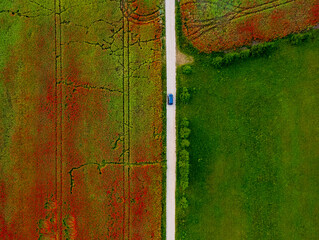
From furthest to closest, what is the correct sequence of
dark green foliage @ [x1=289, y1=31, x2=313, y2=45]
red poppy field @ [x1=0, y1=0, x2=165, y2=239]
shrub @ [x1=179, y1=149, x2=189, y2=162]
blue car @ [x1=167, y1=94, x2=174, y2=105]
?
red poppy field @ [x1=0, y1=0, x2=165, y2=239] < blue car @ [x1=167, y1=94, x2=174, y2=105] < shrub @ [x1=179, y1=149, x2=189, y2=162] < dark green foliage @ [x1=289, y1=31, x2=313, y2=45]

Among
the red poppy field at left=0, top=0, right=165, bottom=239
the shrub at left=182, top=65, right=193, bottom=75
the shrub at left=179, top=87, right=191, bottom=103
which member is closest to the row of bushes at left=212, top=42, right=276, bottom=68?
the shrub at left=182, top=65, right=193, bottom=75

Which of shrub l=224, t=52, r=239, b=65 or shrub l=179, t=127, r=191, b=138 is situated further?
shrub l=179, t=127, r=191, b=138

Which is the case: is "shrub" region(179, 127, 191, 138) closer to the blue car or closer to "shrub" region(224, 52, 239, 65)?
the blue car

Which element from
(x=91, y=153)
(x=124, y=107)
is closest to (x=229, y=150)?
(x=124, y=107)

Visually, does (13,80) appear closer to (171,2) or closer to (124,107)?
(124,107)

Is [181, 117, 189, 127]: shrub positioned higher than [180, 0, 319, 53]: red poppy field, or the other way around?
[180, 0, 319, 53]: red poppy field

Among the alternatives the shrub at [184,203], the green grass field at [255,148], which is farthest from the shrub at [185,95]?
the shrub at [184,203]

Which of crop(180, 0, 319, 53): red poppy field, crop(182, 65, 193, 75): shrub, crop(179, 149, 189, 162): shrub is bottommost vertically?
crop(179, 149, 189, 162): shrub

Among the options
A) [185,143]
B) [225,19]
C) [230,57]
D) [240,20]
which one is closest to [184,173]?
[185,143]
